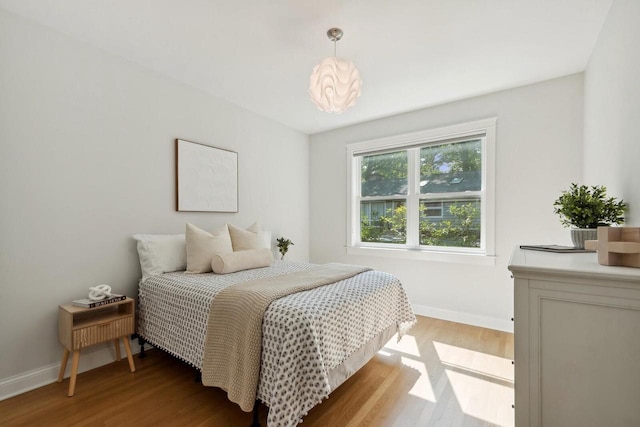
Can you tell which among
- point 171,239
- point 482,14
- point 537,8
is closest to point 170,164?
point 171,239

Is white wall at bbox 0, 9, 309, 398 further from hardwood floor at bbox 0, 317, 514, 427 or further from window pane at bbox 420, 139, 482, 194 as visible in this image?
window pane at bbox 420, 139, 482, 194

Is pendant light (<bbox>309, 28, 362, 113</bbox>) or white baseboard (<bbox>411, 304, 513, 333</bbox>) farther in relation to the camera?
white baseboard (<bbox>411, 304, 513, 333</bbox>)

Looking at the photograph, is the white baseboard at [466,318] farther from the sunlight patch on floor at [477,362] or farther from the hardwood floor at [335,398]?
the sunlight patch on floor at [477,362]

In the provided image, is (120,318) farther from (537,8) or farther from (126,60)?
(537,8)

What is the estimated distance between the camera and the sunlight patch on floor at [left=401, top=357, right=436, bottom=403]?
1.96m

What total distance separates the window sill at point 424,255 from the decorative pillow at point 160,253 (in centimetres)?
227

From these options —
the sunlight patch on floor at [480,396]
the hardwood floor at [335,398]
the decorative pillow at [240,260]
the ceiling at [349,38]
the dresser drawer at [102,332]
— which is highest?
the ceiling at [349,38]

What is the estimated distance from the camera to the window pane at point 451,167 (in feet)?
10.9

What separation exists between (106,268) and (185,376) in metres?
1.09

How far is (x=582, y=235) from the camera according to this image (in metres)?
1.50

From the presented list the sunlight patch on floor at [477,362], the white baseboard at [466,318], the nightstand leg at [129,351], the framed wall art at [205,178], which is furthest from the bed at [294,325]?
the white baseboard at [466,318]

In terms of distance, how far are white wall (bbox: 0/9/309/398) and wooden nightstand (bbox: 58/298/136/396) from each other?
157mm

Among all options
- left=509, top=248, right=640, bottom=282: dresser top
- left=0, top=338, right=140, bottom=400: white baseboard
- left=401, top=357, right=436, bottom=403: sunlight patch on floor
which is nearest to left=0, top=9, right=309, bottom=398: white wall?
left=0, top=338, right=140, bottom=400: white baseboard

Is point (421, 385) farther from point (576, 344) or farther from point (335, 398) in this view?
point (576, 344)
